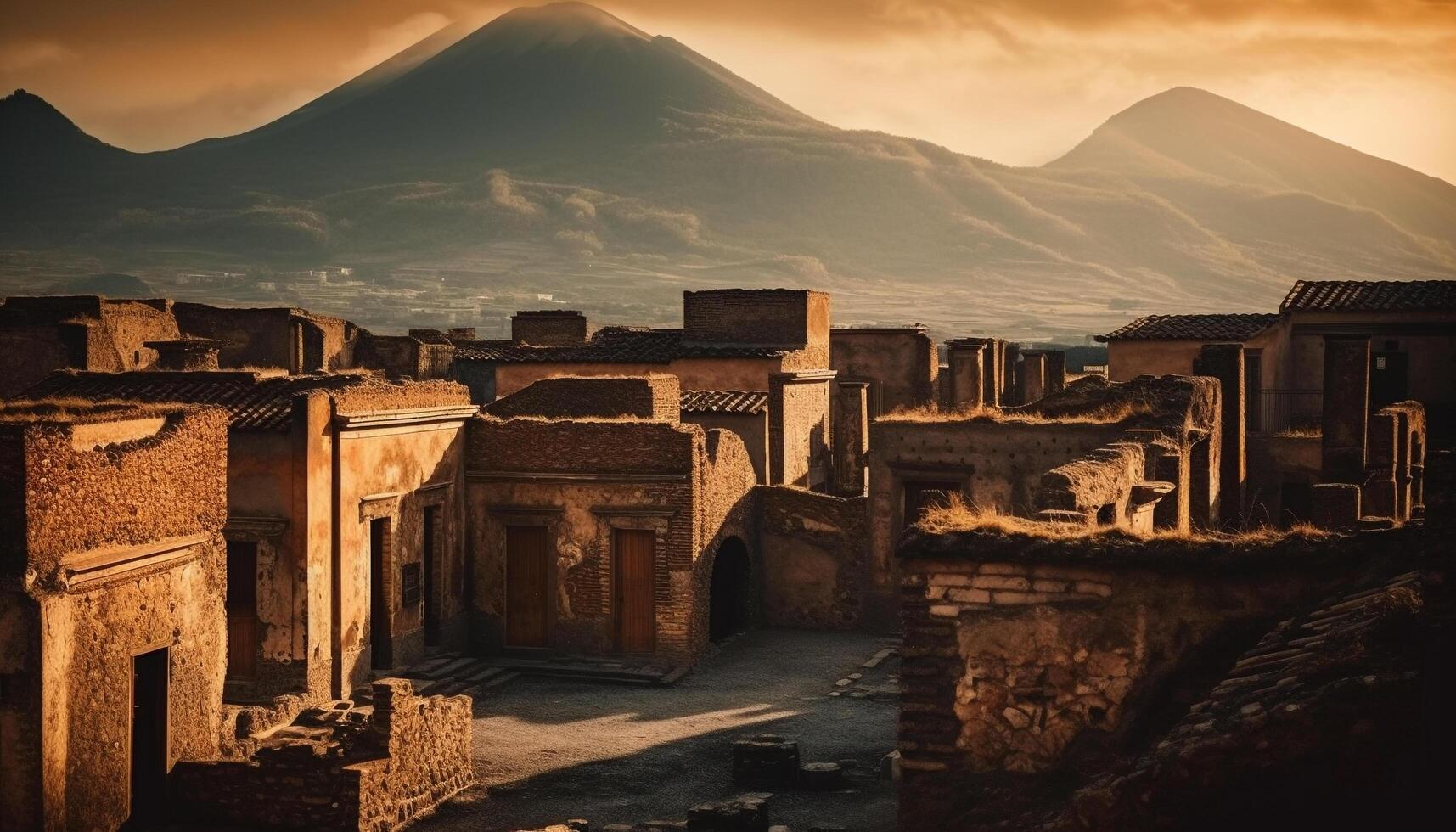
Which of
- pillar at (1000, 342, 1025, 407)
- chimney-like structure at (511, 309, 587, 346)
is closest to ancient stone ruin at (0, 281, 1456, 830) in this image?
pillar at (1000, 342, 1025, 407)

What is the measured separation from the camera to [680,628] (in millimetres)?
23906

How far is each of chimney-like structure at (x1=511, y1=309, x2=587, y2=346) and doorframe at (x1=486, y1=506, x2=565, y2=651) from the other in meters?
19.1

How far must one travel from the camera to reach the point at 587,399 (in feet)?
87.3

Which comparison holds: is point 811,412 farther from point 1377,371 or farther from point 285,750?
point 285,750

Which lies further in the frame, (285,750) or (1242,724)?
(285,750)

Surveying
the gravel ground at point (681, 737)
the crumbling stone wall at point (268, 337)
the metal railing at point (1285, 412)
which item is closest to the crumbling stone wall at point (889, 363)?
the metal railing at point (1285, 412)

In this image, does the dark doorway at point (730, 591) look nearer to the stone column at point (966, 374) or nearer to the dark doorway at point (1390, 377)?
the stone column at point (966, 374)

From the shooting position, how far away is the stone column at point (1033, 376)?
43281 millimetres

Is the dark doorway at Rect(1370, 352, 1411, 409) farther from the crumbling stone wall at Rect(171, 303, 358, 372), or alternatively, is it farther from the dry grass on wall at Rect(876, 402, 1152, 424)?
the crumbling stone wall at Rect(171, 303, 358, 372)

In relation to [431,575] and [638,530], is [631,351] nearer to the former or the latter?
[638,530]

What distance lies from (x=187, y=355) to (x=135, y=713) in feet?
48.9

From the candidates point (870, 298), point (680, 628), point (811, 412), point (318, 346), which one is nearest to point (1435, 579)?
point (680, 628)

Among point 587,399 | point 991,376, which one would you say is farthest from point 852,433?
point 991,376

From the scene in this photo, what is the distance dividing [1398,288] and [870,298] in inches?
6127
